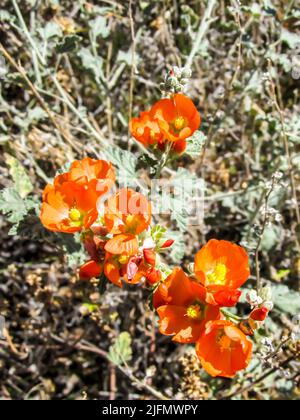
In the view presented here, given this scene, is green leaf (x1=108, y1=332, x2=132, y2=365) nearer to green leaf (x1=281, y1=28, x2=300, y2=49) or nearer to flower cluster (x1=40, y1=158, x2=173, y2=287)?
flower cluster (x1=40, y1=158, x2=173, y2=287)

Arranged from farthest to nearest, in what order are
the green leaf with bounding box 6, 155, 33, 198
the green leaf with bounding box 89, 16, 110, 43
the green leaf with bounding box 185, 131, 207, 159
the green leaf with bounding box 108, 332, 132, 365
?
the green leaf with bounding box 89, 16, 110, 43
the green leaf with bounding box 108, 332, 132, 365
the green leaf with bounding box 6, 155, 33, 198
the green leaf with bounding box 185, 131, 207, 159

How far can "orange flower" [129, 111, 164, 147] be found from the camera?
1428 mm

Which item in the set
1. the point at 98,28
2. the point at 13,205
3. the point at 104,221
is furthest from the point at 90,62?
the point at 104,221

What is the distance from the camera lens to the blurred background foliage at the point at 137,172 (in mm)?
2012

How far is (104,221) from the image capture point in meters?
1.30

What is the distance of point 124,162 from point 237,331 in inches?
27.9

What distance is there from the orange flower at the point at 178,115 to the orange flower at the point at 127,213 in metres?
0.25

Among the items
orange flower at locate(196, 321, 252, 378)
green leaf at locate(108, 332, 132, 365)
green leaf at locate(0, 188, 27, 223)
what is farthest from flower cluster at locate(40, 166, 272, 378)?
green leaf at locate(108, 332, 132, 365)

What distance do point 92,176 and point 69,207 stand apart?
11cm

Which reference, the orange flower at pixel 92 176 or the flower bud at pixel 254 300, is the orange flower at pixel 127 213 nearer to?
the orange flower at pixel 92 176

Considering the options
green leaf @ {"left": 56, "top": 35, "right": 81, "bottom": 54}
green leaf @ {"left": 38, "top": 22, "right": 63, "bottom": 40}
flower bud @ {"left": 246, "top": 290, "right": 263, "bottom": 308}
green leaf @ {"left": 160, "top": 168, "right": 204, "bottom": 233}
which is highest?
green leaf @ {"left": 38, "top": 22, "right": 63, "bottom": 40}

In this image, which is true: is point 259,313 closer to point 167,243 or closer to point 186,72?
point 167,243

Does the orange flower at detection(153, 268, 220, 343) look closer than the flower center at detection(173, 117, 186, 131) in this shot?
Yes

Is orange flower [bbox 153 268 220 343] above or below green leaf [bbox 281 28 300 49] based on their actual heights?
below
